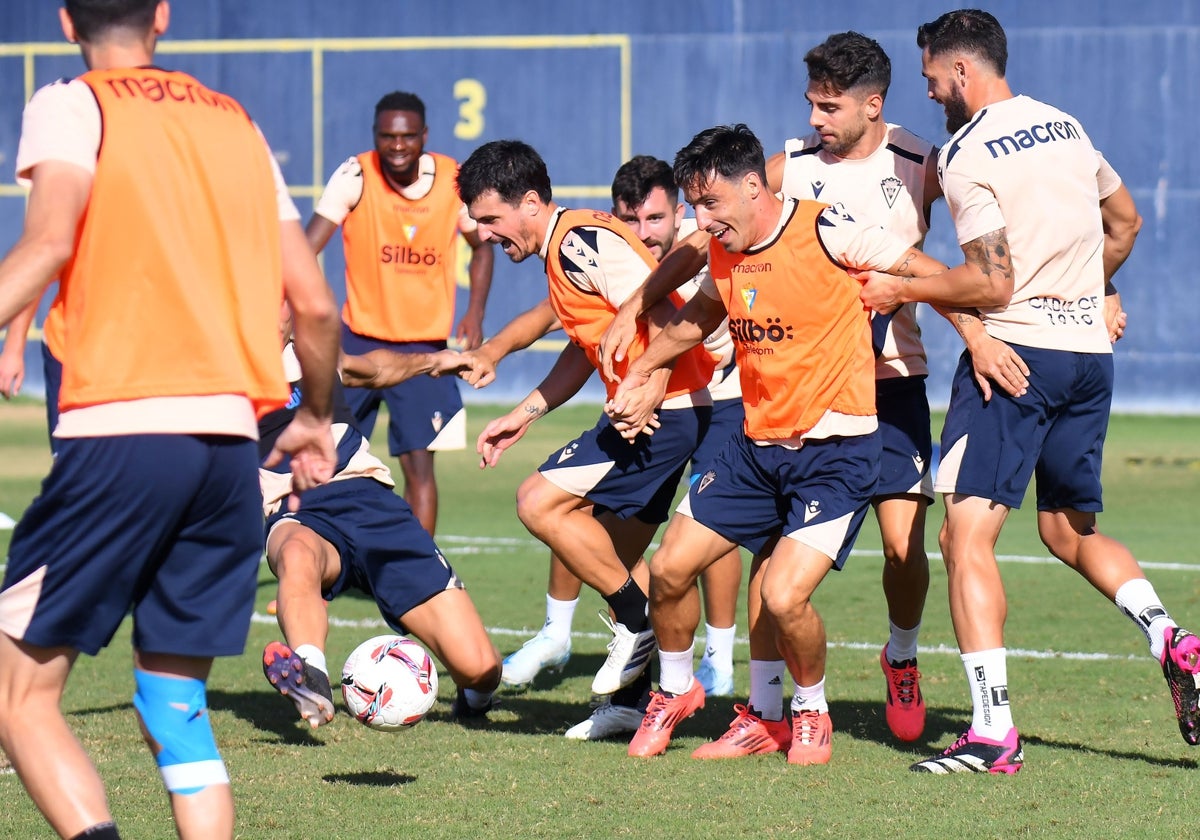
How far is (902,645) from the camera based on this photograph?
6.09 m

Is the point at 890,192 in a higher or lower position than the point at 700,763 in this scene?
higher

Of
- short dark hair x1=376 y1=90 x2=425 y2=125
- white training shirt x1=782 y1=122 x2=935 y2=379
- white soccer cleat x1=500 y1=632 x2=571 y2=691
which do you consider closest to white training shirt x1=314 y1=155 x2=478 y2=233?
short dark hair x1=376 y1=90 x2=425 y2=125

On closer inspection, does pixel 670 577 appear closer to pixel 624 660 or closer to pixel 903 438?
pixel 624 660

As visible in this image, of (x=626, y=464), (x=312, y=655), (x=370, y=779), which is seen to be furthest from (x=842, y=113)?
(x=370, y=779)

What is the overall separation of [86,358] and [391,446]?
6.24m

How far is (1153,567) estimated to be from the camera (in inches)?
386

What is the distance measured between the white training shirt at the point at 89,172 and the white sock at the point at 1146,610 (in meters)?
3.26

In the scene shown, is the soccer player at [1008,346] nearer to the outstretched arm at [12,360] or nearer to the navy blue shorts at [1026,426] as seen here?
the navy blue shorts at [1026,426]

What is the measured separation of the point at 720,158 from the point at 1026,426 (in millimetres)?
1340

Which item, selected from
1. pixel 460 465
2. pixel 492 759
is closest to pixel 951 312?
pixel 492 759

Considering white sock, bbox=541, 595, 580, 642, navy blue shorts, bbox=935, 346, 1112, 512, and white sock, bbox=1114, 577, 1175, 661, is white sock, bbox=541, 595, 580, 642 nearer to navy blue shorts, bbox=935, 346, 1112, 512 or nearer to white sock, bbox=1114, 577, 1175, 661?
navy blue shorts, bbox=935, 346, 1112, 512

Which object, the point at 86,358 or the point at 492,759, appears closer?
the point at 86,358

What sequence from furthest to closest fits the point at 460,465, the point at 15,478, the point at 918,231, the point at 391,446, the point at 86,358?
the point at 460,465, the point at 15,478, the point at 391,446, the point at 918,231, the point at 86,358

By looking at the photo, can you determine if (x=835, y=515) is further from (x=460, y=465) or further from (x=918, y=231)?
(x=460, y=465)
